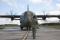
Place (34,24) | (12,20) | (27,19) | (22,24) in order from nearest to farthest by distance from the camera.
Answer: (34,24), (27,19), (22,24), (12,20)

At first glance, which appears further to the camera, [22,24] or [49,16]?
[49,16]

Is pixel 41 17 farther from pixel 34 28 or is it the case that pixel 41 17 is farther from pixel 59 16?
pixel 34 28

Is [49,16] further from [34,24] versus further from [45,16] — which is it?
[34,24]

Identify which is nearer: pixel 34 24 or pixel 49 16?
pixel 34 24

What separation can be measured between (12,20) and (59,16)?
35.7 feet

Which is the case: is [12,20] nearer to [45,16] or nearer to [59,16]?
[45,16]

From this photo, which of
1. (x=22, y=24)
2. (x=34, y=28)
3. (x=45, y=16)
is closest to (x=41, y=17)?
(x=45, y=16)

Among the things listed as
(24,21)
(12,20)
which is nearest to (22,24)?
(24,21)

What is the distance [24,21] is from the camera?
3559 cm

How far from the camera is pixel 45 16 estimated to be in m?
49.0

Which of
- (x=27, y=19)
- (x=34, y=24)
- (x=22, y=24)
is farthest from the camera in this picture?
(x=22, y=24)

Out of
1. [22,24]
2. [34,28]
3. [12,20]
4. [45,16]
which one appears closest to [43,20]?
[45,16]

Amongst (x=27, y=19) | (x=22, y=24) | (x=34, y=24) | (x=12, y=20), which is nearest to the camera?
(x=34, y=24)

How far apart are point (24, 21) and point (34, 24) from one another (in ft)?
62.7
